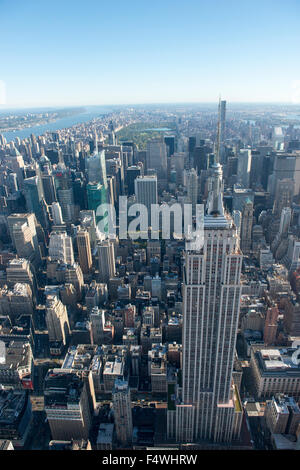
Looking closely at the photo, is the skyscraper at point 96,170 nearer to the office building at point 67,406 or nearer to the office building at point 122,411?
the office building at point 67,406

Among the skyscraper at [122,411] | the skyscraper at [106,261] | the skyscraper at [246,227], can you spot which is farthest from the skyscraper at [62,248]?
the skyscraper at [246,227]

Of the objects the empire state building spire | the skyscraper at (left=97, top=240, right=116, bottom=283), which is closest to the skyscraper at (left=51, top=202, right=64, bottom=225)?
the skyscraper at (left=97, top=240, right=116, bottom=283)

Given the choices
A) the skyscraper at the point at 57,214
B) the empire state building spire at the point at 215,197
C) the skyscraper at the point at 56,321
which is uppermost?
the empire state building spire at the point at 215,197

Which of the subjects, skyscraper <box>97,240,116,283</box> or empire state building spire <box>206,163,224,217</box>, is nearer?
empire state building spire <box>206,163,224,217</box>

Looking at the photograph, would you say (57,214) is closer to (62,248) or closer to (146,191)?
(62,248)

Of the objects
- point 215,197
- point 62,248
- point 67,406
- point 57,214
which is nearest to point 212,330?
point 215,197

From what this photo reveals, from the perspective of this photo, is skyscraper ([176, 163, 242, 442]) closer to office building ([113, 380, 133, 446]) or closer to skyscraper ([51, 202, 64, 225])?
office building ([113, 380, 133, 446])
